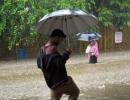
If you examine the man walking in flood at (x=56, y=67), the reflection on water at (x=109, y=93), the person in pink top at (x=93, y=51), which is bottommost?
the person in pink top at (x=93, y=51)

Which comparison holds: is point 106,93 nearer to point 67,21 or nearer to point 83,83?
point 83,83

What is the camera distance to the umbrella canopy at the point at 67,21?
24.5ft

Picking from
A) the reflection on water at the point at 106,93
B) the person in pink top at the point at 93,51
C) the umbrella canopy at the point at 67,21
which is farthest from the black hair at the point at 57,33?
the person in pink top at the point at 93,51

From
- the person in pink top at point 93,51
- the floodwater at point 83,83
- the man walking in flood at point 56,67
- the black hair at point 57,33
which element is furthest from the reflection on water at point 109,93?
the person in pink top at point 93,51

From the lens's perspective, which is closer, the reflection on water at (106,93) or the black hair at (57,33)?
the black hair at (57,33)

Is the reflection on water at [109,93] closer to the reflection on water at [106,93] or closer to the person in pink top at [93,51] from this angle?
the reflection on water at [106,93]

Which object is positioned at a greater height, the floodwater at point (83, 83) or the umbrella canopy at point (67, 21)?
the umbrella canopy at point (67, 21)

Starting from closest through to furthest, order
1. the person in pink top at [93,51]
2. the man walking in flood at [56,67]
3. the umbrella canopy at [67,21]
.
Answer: the man walking in flood at [56,67], the umbrella canopy at [67,21], the person in pink top at [93,51]

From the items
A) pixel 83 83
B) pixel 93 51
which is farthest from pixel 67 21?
pixel 93 51

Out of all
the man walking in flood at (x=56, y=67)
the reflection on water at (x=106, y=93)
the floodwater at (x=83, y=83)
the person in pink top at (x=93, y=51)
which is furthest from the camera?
the person in pink top at (x=93, y=51)

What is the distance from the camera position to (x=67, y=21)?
25.4ft

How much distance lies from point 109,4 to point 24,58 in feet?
22.0

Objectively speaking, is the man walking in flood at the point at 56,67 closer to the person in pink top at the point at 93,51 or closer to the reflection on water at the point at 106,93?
the reflection on water at the point at 106,93

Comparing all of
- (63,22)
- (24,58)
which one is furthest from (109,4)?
(63,22)
